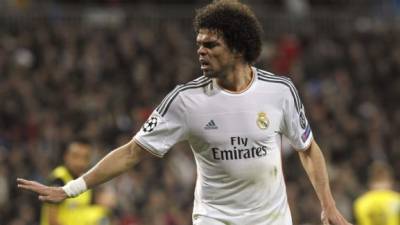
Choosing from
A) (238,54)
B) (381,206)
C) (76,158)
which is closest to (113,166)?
(238,54)

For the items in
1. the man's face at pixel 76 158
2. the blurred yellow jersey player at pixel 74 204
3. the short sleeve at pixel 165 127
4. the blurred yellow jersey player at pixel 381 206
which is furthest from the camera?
the blurred yellow jersey player at pixel 381 206

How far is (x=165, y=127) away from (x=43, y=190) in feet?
2.48

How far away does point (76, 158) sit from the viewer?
9492 mm

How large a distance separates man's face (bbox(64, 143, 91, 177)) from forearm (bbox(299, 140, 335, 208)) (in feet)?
10.4

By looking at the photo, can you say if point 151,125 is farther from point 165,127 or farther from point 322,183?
point 322,183

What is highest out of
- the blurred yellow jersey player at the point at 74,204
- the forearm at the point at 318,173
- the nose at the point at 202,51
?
the nose at the point at 202,51

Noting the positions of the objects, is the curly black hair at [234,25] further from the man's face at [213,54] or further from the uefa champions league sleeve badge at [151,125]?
the uefa champions league sleeve badge at [151,125]

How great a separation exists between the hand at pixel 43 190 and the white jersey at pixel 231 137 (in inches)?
21.1

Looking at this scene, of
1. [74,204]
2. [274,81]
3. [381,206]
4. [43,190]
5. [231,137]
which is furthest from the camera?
[381,206]

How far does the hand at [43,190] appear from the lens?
20.4 ft

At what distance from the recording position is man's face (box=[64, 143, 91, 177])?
941 centimetres

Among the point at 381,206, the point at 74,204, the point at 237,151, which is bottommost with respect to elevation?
the point at 381,206

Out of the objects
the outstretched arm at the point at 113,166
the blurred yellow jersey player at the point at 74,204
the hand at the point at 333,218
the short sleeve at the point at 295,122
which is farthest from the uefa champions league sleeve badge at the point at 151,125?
the blurred yellow jersey player at the point at 74,204

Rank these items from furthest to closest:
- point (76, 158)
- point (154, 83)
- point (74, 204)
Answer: point (154, 83)
point (74, 204)
point (76, 158)
